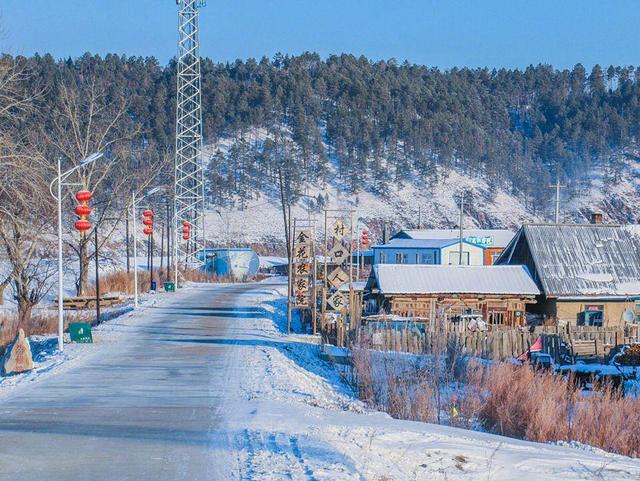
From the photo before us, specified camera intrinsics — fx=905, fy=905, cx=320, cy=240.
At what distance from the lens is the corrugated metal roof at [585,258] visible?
41.4 metres

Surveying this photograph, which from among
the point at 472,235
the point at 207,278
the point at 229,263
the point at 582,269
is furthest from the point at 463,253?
the point at 582,269

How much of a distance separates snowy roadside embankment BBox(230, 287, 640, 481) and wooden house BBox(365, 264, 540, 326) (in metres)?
24.3

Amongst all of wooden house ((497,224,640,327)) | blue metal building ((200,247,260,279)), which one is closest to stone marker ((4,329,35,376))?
wooden house ((497,224,640,327))

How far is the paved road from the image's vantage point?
33.2 feet

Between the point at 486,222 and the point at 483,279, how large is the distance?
267ft

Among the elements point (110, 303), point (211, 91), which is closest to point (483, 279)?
point (110, 303)

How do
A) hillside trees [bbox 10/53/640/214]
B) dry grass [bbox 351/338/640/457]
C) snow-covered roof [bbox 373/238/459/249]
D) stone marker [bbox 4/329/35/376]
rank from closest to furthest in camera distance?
dry grass [bbox 351/338/640/457] < stone marker [bbox 4/329/35/376] < snow-covered roof [bbox 373/238/459/249] < hillside trees [bbox 10/53/640/214]

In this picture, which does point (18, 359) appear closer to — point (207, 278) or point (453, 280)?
point (453, 280)

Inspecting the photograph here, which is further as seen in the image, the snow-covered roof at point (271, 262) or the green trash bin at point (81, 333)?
the snow-covered roof at point (271, 262)

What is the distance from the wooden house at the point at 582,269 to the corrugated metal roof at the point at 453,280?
1.03 m

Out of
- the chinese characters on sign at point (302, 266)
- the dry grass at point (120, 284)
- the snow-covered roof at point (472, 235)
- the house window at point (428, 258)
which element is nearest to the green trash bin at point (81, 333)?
the chinese characters on sign at point (302, 266)

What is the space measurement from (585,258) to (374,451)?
34.3 m

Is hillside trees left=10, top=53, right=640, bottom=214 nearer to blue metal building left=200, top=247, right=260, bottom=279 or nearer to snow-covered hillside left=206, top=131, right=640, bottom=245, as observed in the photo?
snow-covered hillside left=206, top=131, right=640, bottom=245

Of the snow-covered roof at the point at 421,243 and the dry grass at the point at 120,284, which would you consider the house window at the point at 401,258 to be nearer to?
the snow-covered roof at the point at 421,243
